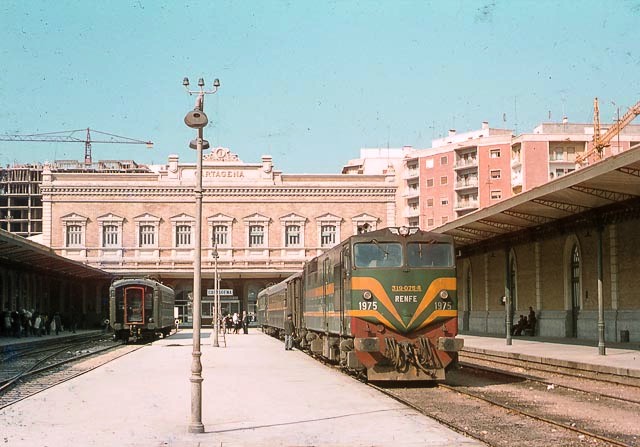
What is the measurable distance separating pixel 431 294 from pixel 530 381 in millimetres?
3380

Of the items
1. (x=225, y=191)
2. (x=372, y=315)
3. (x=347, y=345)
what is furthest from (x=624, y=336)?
(x=225, y=191)

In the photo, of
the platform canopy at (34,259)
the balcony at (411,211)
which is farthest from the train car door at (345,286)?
the balcony at (411,211)

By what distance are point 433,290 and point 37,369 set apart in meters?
12.2

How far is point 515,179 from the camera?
9256 centimetres

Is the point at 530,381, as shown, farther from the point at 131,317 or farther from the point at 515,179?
the point at 515,179

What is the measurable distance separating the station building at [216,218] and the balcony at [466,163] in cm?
1285

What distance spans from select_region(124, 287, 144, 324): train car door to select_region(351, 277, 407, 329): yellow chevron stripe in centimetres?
2700

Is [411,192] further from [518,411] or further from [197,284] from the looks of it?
[197,284]

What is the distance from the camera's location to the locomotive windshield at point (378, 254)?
63.8 feet

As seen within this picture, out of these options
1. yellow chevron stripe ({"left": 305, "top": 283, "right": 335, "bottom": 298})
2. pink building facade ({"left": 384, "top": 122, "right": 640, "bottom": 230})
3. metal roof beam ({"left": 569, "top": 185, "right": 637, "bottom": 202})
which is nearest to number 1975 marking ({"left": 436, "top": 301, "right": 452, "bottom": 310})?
yellow chevron stripe ({"left": 305, "top": 283, "right": 335, "bottom": 298})

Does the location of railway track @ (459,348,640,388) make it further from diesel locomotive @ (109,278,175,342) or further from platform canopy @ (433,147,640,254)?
diesel locomotive @ (109,278,175,342)

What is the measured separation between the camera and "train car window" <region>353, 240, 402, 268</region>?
19.4 m

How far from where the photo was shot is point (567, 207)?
28.9 m

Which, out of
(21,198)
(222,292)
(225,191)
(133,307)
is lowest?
(133,307)
